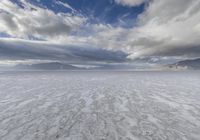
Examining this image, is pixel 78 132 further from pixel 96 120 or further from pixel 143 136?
pixel 143 136

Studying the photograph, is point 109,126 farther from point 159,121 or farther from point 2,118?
point 2,118

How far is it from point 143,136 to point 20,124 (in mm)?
9214

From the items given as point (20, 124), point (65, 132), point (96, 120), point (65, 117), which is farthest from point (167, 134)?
point (20, 124)

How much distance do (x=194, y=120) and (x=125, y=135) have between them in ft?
22.2

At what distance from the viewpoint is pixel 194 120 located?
1066cm

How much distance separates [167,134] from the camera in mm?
8344

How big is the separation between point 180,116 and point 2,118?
1606 cm

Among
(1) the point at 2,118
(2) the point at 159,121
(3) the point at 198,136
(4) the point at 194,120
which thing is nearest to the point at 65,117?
(1) the point at 2,118

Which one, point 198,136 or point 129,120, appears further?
point 129,120

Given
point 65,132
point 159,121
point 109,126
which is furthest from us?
point 159,121

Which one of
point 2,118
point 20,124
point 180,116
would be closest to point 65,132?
point 20,124

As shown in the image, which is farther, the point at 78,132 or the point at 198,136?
the point at 78,132

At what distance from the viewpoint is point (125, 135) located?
8320mm

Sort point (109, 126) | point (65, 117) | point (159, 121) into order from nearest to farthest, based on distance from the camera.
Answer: point (109, 126)
point (159, 121)
point (65, 117)
